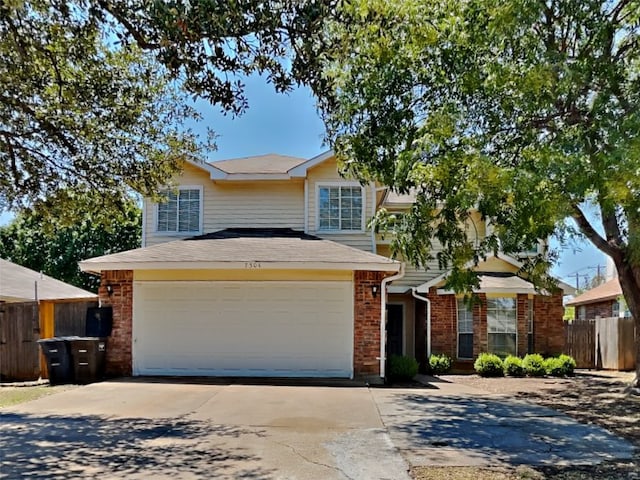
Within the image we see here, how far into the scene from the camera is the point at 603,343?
19641 millimetres

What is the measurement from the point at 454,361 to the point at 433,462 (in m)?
11.1

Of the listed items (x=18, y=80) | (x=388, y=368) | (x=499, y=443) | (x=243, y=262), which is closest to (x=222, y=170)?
(x=243, y=262)

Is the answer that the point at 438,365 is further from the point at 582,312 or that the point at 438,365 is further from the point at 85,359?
the point at 582,312

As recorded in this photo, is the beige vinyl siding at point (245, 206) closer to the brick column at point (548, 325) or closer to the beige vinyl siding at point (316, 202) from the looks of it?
the beige vinyl siding at point (316, 202)

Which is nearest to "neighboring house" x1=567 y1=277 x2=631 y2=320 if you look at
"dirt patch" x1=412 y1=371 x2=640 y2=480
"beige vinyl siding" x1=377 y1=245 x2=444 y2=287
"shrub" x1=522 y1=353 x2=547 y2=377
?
"dirt patch" x1=412 y1=371 x2=640 y2=480

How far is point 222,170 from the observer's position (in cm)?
1711

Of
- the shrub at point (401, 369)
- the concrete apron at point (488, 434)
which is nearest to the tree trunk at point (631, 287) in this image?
the concrete apron at point (488, 434)

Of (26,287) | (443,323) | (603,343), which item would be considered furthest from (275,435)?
(603,343)

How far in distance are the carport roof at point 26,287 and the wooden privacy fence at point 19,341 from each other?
69.0 inches

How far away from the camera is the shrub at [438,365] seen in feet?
54.4

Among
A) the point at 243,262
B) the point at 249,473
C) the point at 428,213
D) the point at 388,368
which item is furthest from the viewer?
the point at 388,368

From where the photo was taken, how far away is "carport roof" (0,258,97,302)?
16.2 metres

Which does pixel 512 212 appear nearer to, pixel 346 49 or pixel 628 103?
pixel 628 103

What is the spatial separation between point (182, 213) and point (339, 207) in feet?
14.9
